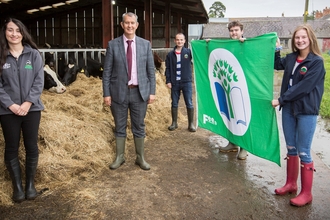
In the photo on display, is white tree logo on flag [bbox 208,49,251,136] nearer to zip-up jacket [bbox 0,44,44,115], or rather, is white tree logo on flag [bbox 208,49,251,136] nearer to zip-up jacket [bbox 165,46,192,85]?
zip-up jacket [bbox 165,46,192,85]

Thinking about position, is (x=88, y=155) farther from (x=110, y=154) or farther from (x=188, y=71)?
(x=188, y=71)

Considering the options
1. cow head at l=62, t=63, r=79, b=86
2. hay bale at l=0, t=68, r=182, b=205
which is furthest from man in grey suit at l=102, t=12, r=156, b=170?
cow head at l=62, t=63, r=79, b=86

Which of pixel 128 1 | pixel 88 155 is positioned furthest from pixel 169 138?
pixel 128 1

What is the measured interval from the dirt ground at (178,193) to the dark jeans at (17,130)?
0.47 metres

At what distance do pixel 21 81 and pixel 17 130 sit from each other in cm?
44

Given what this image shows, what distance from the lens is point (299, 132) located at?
2957 millimetres

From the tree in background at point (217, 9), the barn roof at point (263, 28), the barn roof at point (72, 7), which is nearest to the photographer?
the barn roof at point (72, 7)

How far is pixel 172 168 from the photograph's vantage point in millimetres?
3930

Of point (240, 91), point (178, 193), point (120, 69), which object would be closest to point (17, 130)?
point (120, 69)

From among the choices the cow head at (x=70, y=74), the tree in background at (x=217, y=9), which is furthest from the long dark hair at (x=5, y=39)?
the tree in background at (x=217, y=9)

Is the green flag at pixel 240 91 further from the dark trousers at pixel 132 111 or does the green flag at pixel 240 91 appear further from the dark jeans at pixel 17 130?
the dark jeans at pixel 17 130

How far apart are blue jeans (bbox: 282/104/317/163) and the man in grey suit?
60.4 inches

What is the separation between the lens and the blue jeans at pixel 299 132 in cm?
290

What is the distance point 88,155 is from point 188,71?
2371 millimetres
